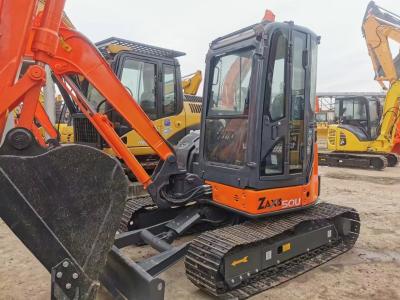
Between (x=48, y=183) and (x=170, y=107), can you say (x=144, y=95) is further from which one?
(x=48, y=183)

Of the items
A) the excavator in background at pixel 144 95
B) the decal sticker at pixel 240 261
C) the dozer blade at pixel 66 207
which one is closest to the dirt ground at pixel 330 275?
the decal sticker at pixel 240 261

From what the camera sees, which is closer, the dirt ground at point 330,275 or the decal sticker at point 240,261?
the decal sticker at point 240,261

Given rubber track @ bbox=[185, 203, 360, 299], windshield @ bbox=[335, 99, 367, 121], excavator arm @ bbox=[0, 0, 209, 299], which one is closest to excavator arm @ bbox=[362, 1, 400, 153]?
windshield @ bbox=[335, 99, 367, 121]

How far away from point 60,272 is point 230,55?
9.11ft

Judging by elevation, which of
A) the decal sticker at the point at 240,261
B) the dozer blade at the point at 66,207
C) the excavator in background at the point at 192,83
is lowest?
the decal sticker at the point at 240,261

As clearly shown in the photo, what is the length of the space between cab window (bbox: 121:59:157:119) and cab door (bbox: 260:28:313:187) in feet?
12.7

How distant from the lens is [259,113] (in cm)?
359

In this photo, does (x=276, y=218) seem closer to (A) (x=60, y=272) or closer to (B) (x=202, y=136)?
(B) (x=202, y=136)

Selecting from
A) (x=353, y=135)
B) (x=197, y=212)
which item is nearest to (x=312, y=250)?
(x=197, y=212)

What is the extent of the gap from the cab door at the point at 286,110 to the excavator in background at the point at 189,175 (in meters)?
0.01

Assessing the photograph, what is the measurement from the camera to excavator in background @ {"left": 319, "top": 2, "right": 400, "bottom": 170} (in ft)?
38.5

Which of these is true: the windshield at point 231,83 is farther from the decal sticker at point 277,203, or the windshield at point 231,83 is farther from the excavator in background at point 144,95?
the excavator in background at point 144,95

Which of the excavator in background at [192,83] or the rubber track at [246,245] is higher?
the excavator in background at [192,83]

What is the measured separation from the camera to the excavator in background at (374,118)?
11742mm
